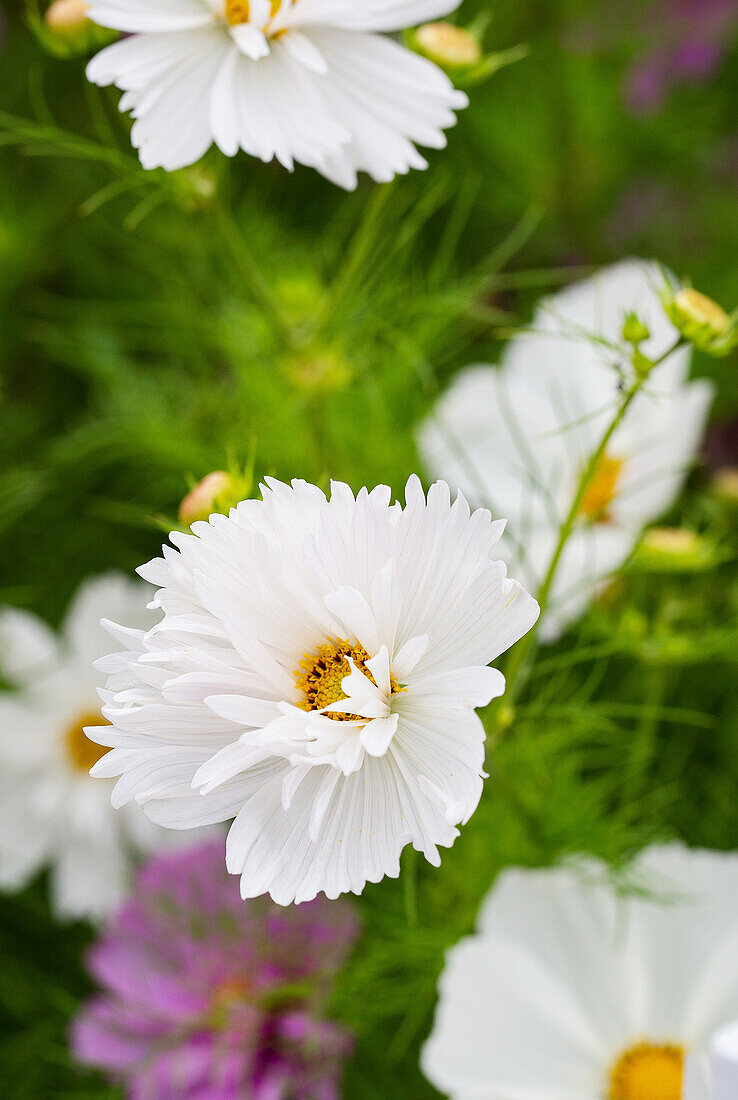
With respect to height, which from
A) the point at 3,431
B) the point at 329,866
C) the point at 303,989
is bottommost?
the point at 303,989

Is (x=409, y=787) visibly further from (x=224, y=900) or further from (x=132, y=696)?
(x=224, y=900)

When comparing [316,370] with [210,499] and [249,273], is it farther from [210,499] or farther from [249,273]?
[210,499]

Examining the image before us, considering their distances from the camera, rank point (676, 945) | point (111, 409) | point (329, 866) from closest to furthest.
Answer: point (329, 866), point (676, 945), point (111, 409)

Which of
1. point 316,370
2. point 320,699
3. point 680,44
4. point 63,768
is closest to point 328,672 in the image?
point 320,699

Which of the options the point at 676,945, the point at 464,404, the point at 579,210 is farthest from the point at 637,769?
the point at 579,210

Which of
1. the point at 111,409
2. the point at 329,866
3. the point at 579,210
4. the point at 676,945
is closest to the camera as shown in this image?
the point at 329,866
